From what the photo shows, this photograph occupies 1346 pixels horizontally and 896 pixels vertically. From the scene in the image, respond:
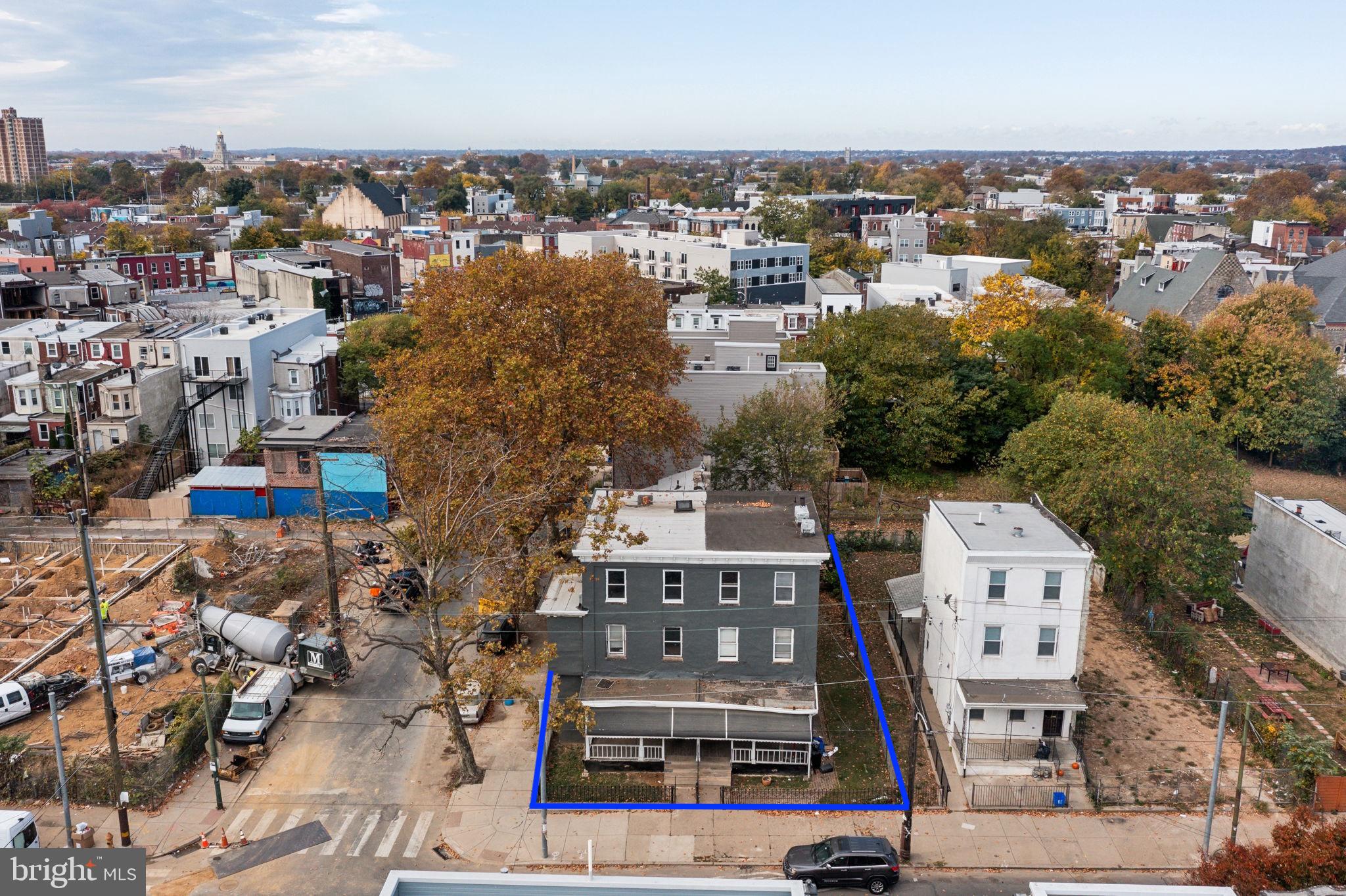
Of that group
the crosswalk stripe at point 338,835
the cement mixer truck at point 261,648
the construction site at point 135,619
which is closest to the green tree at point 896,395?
the construction site at point 135,619

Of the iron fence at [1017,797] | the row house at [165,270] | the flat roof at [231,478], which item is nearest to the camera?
the iron fence at [1017,797]

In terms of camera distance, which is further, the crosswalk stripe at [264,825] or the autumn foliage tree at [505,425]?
the autumn foliage tree at [505,425]

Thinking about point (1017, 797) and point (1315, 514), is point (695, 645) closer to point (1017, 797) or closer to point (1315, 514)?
point (1017, 797)

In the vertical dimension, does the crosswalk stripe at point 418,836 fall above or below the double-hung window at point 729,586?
below

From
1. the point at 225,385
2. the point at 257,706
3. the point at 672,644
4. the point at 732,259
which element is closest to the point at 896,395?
the point at 672,644

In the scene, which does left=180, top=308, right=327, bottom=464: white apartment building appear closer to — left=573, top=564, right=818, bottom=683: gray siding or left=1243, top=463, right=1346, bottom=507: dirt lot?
left=573, top=564, right=818, bottom=683: gray siding

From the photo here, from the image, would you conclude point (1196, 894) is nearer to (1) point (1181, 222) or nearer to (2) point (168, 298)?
(2) point (168, 298)
